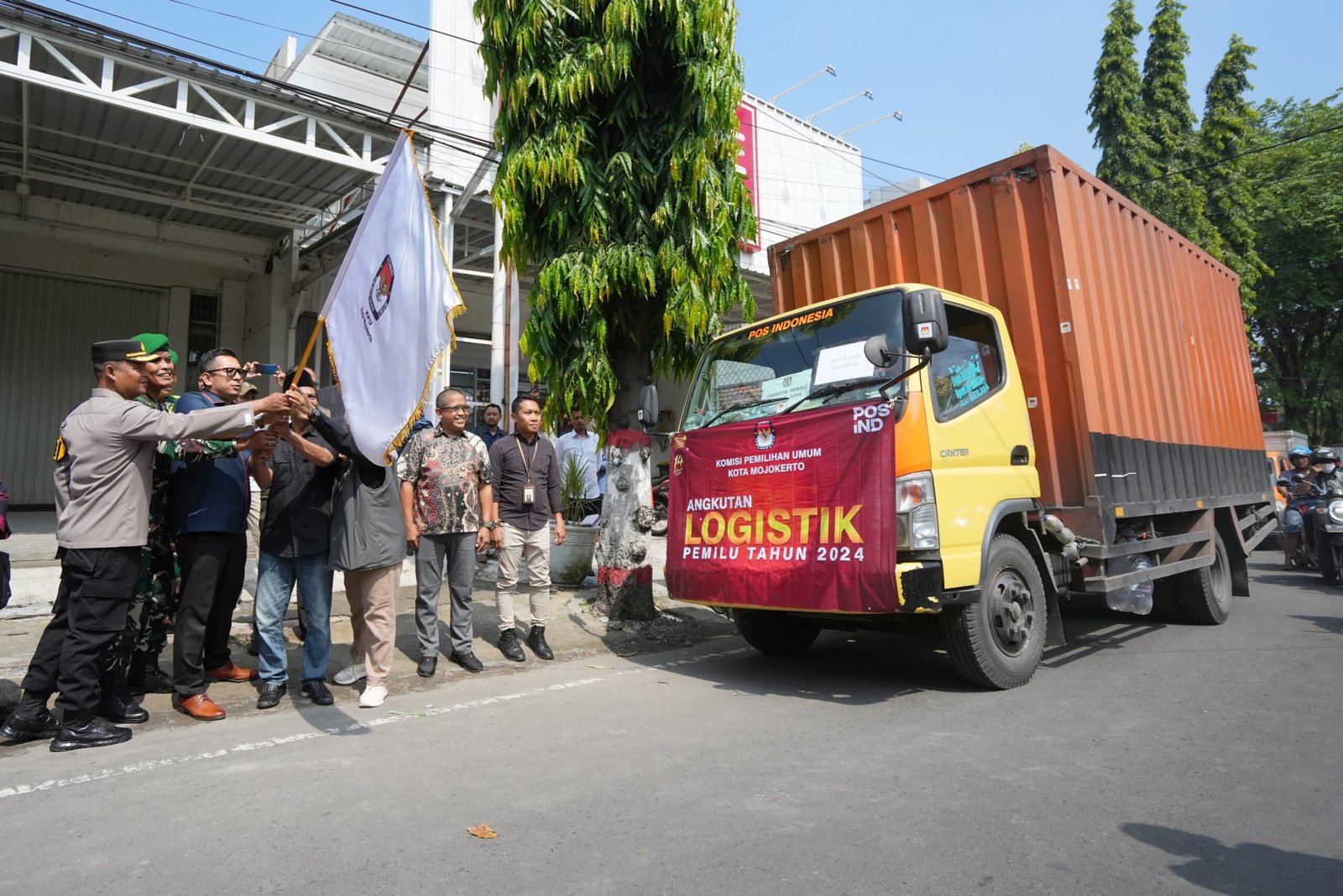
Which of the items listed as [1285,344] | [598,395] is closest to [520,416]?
[598,395]

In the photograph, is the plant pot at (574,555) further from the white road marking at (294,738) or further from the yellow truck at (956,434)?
the yellow truck at (956,434)

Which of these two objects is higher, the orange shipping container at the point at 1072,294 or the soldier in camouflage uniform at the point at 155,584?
the orange shipping container at the point at 1072,294

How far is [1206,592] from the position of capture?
22.2ft

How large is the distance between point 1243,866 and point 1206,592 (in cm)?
491

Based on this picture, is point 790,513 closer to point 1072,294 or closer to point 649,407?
point 649,407

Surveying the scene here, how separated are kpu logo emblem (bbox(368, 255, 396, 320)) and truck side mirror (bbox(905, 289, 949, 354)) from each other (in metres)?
2.59

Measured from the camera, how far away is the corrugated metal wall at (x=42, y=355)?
519 inches

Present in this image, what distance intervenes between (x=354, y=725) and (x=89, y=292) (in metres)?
13.2

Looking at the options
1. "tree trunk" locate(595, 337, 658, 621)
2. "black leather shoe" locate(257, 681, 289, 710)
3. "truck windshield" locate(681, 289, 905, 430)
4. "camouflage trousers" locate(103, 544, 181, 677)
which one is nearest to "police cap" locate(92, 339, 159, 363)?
"camouflage trousers" locate(103, 544, 181, 677)

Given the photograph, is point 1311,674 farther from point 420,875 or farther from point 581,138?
point 581,138

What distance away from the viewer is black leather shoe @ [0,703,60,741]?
3.73m

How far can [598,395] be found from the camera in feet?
22.2

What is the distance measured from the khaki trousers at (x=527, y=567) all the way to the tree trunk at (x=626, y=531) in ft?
3.03

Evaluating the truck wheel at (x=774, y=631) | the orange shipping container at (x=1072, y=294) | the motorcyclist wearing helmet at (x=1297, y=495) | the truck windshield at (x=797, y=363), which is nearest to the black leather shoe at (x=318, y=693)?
the truck wheel at (x=774, y=631)
